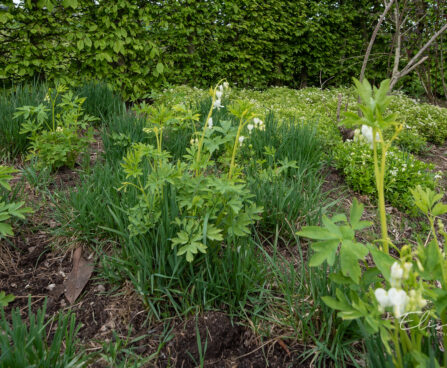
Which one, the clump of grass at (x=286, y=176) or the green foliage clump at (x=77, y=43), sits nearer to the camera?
the clump of grass at (x=286, y=176)

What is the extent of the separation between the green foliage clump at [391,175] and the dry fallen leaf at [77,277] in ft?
7.17

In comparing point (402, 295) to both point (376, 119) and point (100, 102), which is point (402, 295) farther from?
point (100, 102)

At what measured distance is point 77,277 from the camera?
6.63 ft

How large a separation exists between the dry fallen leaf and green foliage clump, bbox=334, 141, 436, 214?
7.17 ft

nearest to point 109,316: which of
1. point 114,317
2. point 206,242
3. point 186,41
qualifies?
point 114,317

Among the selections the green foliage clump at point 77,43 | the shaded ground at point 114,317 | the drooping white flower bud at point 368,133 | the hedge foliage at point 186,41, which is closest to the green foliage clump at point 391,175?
the shaded ground at point 114,317

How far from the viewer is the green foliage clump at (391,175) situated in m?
2.87

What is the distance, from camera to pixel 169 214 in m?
1.82

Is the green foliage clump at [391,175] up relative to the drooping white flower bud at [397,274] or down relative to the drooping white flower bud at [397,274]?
down

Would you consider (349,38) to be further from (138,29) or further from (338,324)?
(338,324)

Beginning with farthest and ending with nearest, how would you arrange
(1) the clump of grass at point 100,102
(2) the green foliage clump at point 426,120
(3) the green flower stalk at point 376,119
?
(2) the green foliage clump at point 426,120, (1) the clump of grass at point 100,102, (3) the green flower stalk at point 376,119

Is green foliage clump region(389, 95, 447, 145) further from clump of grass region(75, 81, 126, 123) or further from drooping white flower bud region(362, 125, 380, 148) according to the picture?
drooping white flower bud region(362, 125, 380, 148)

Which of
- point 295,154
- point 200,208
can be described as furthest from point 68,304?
point 295,154

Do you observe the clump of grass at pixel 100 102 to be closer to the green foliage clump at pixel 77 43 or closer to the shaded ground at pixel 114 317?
the green foliage clump at pixel 77 43
